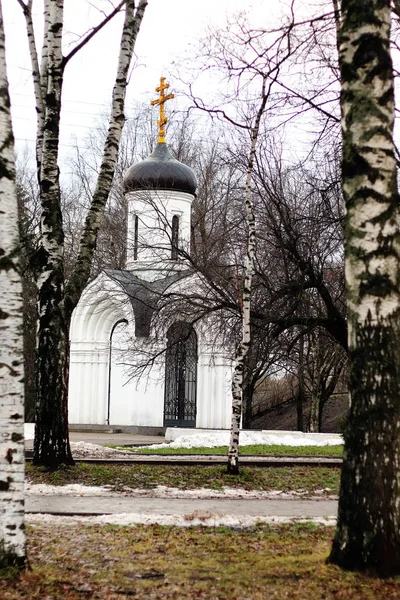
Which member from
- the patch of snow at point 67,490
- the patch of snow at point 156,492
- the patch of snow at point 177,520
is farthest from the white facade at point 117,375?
the patch of snow at point 177,520

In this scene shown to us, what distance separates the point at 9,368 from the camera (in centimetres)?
600

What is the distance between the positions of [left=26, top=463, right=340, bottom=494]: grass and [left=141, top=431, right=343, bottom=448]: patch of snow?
6777 mm

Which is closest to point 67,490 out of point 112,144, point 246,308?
point 246,308

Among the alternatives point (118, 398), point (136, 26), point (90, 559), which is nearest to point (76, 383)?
Answer: point (118, 398)

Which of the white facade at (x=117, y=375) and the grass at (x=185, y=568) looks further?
the white facade at (x=117, y=375)

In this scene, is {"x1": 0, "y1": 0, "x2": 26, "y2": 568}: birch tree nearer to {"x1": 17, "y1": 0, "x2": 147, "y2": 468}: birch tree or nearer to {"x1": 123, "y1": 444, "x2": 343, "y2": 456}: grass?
{"x1": 17, "y1": 0, "x2": 147, "y2": 468}: birch tree

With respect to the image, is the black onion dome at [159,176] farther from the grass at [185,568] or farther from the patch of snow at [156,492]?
the grass at [185,568]

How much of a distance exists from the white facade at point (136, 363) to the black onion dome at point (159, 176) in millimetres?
275

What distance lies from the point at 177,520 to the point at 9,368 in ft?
12.6

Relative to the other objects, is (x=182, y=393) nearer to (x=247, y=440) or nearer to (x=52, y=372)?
(x=247, y=440)

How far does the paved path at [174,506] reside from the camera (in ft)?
33.8

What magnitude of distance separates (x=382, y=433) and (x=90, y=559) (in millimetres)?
2510

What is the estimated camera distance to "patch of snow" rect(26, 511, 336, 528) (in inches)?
355

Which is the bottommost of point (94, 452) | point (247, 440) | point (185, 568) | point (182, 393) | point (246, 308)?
point (185, 568)
